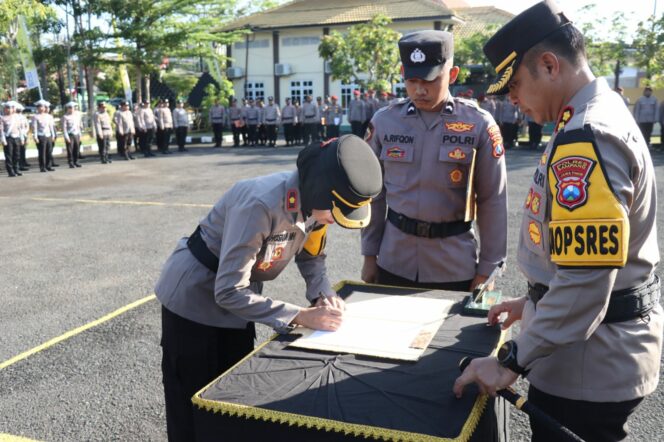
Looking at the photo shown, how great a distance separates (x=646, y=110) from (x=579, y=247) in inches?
805

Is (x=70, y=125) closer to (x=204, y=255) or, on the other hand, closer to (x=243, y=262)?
(x=204, y=255)

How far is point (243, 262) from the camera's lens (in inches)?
79.3

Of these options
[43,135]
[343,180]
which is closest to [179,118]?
[43,135]

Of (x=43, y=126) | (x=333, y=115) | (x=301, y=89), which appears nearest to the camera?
(x=43, y=126)

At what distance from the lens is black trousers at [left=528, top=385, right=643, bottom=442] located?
1.72 meters

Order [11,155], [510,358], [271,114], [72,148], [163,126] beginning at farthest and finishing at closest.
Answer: [271,114], [163,126], [72,148], [11,155], [510,358]

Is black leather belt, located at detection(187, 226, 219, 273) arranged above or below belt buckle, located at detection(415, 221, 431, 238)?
above

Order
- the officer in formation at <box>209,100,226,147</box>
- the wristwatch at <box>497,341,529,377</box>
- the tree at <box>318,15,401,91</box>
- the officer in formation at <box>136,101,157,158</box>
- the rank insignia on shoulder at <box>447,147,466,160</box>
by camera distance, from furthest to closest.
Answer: the tree at <box>318,15,401,91</box> → the officer in formation at <box>209,100,226,147</box> → the officer in formation at <box>136,101,157,158</box> → the rank insignia on shoulder at <box>447,147,466,160</box> → the wristwatch at <box>497,341,529,377</box>

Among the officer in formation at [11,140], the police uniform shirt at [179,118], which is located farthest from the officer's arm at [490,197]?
the police uniform shirt at [179,118]

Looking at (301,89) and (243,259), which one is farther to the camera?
(301,89)

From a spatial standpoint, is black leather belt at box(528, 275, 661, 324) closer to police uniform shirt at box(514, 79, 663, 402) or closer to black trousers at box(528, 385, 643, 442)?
police uniform shirt at box(514, 79, 663, 402)

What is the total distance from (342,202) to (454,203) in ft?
4.35

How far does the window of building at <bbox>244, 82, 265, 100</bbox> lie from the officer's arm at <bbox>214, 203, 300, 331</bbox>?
3774 cm

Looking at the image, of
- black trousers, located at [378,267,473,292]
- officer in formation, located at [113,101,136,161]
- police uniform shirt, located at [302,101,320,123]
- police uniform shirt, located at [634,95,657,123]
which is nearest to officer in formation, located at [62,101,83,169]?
officer in formation, located at [113,101,136,161]
